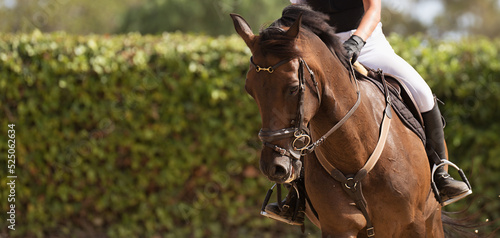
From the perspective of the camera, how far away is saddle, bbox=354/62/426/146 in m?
3.55

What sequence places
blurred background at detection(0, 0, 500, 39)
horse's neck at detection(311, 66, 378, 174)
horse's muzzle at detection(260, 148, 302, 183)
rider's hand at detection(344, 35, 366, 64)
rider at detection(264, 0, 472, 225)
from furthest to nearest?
blurred background at detection(0, 0, 500, 39)
rider at detection(264, 0, 472, 225)
rider's hand at detection(344, 35, 366, 64)
horse's neck at detection(311, 66, 378, 174)
horse's muzzle at detection(260, 148, 302, 183)

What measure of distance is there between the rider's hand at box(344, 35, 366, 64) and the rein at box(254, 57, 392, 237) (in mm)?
73

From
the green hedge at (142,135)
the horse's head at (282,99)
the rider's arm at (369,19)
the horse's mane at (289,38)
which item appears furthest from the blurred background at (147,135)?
the horse's head at (282,99)

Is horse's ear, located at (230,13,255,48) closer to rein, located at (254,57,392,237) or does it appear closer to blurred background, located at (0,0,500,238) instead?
rein, located at (254,57,392,237)

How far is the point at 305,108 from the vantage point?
109 inches

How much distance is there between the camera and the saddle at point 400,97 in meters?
3.55

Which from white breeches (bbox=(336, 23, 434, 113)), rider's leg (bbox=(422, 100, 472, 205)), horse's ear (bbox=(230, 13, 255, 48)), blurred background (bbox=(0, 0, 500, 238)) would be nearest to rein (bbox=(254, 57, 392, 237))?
horse's ear (bbox=(230, 13, 255, 48))

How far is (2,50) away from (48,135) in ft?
3.93

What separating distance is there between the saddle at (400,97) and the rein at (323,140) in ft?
0.17

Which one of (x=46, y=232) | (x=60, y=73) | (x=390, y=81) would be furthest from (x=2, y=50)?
(x=390, y=81)

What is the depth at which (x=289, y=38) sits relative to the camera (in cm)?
277

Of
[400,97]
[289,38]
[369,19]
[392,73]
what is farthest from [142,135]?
[289,38]

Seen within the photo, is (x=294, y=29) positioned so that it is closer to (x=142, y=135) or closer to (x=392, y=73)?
(x=392, y=73)

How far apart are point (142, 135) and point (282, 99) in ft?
15.7
